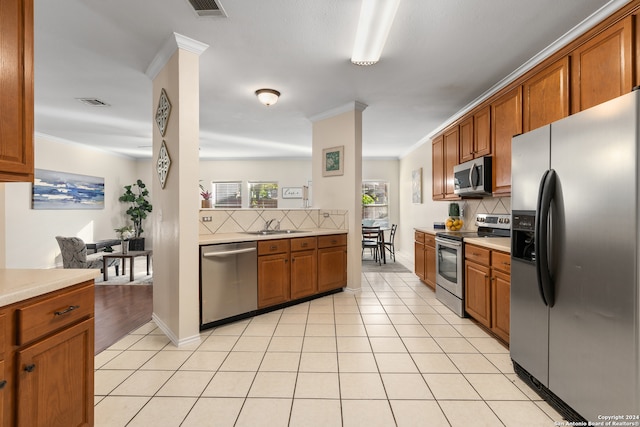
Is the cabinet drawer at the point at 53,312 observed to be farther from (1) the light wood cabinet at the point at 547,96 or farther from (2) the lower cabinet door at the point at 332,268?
(1) the light wood cabinet at the point at 547,96

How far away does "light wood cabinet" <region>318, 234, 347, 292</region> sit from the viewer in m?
3.87

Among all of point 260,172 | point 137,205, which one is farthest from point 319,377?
point 137,205

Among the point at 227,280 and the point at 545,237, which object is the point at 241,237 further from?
the point at 545,237

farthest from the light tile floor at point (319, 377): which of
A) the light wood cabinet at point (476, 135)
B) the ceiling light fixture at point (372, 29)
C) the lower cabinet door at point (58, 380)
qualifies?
the ceiling light fixture at point (372, 29)

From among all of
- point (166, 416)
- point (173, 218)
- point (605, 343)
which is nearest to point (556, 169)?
point (605, 343)

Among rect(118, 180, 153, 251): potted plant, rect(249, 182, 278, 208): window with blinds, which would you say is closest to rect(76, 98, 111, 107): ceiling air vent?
rect(118, 180, 153, 251): potted plant

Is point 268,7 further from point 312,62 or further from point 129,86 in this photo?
point 129,86

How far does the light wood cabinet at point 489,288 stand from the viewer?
2.45m

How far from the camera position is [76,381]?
128 centimetres

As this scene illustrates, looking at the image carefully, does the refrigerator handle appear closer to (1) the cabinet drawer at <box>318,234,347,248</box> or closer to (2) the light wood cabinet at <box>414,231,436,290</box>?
(2) the light wood cabinet at <box>414,231,436,290</box>

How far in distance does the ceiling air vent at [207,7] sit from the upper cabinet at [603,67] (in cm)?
A: 267

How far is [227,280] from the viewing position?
116 inches

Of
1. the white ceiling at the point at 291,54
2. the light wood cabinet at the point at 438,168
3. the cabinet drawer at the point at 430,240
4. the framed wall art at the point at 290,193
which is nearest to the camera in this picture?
the white ceiling at the point at 291,54

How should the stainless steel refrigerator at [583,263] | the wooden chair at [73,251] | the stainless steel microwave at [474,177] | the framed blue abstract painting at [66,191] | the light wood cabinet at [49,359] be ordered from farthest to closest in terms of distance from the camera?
the framed blue abstract painting at [66,191], the wooden chair at [73,251], the stainless steel microwave at [474,177], the stainless steel refrigerator at [583,263], the light wood cabinet at [49,359]
